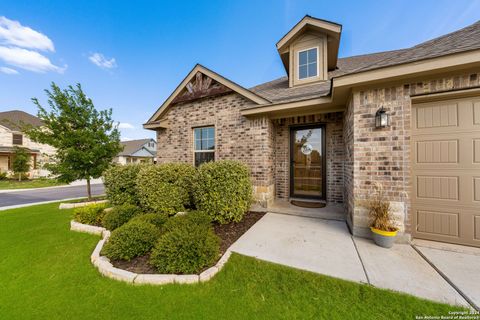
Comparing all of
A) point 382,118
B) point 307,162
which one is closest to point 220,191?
point 307,162

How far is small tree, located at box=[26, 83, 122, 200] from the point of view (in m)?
6.43

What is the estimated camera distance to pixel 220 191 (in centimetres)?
411

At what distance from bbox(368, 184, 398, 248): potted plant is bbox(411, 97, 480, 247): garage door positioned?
1.97 feet

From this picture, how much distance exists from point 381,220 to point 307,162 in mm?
2953

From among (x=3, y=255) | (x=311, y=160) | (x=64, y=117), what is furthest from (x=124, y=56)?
(x=311, y=160)

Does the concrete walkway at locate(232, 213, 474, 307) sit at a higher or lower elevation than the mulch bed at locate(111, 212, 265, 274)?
higher

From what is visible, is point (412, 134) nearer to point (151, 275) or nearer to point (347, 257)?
point (347, 257)

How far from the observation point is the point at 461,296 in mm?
1928

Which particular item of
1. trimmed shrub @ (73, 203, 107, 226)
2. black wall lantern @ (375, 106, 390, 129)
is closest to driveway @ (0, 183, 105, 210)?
trimmed shrub @ (73, 203, 107, 226)

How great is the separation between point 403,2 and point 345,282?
8205 mm

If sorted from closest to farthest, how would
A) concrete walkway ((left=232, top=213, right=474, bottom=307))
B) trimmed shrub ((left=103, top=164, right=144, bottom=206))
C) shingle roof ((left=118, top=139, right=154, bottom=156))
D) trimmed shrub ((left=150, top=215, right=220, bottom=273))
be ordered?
1. concrete walkway ((left=232, top=213, right=474, bottom=307))
2. trimmed shrub ((left=150, top=215, right=220, bottom=273))
3. trimmed shrub ((left=103, top=164, right=144, bottom=206))
4. shingle roof ((left=118, top=139, right=154, bottom=156))

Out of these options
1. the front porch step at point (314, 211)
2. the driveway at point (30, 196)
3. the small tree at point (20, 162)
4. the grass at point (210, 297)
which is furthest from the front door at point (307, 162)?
the small tree at point (20, 162)

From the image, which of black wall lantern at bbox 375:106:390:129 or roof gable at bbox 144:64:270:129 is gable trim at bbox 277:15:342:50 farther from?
black wall lantern at bbox 375:106:390:129

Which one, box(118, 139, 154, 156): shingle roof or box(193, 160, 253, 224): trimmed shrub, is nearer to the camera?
box(193, 160, 253, 224): trimmed shrub
